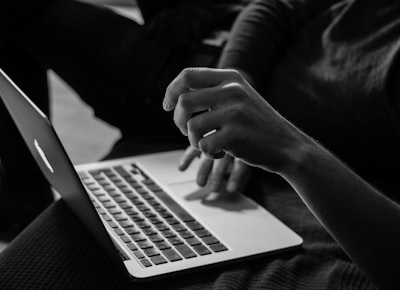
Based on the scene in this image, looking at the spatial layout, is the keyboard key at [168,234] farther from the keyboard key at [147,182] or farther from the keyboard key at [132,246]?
the keyboard key at [147,182]

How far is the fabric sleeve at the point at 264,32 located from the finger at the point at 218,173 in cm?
20

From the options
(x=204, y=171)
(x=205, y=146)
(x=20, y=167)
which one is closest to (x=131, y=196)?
(x=204, y=171)

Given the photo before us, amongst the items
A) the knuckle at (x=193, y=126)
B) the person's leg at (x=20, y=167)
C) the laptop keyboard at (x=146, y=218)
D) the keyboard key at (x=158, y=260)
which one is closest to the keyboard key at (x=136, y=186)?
the laptop keyboard at (x=146, y=218)

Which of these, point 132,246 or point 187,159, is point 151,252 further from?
point 187,159

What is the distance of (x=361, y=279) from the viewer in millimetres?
816

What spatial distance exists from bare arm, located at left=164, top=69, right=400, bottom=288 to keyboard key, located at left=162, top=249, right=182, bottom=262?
152mm

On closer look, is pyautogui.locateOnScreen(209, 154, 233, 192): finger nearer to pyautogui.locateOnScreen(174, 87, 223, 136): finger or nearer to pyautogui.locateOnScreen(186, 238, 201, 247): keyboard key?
pyautogui.locateOnScreen(186, 238, 201, 247): keyboard key

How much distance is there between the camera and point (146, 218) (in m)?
0.89

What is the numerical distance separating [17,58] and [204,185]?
24.6 inches

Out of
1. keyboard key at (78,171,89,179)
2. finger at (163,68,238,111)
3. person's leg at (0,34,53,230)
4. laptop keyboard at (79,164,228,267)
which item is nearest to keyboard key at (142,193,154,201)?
laptop keyboard at (79,164,228,267)

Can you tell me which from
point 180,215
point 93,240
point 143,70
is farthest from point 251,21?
point 93,240

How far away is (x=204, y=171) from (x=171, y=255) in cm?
24

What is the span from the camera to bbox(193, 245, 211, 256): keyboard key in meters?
0.81

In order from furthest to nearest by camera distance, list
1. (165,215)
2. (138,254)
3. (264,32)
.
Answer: (264,32), (165,215), (138,254)
